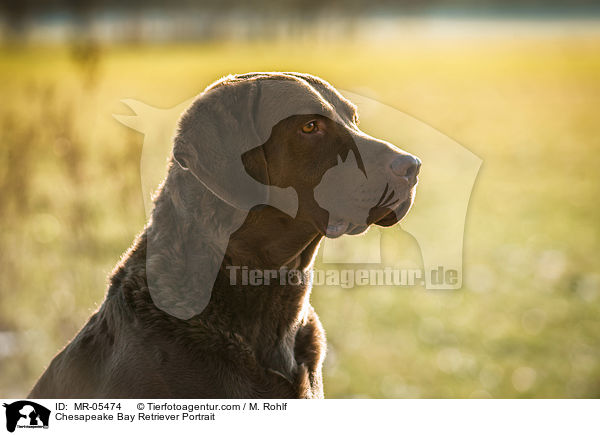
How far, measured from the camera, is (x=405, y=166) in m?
2.90

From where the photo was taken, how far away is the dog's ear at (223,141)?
279 cm

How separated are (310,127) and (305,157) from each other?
0.13m

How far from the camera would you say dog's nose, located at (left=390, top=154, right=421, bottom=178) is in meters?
2.90

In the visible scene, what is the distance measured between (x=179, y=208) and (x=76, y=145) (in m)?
3.06

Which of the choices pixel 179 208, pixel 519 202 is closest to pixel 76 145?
pixel 179 208

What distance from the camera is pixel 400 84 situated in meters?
18.8

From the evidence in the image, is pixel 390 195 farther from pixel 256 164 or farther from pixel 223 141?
pixel 223 141

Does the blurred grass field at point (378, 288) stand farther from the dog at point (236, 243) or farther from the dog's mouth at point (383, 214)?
the dog's mouth at point (383, 214)
